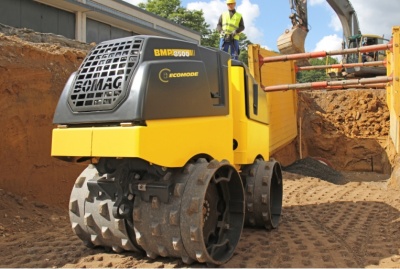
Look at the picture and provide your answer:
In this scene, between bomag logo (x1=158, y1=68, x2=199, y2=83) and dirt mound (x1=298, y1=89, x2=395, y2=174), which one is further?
dirt mound (x1=298, y1=89, x2=395, y2=174)

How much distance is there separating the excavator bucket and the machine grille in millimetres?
8997

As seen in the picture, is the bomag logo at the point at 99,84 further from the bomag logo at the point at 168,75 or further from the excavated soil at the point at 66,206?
the excavated soil at the point at 66,206

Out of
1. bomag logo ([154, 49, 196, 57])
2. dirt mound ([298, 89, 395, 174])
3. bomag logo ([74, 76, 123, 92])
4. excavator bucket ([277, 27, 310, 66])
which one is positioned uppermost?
excavator bucket ([277, 27, 310, 66])

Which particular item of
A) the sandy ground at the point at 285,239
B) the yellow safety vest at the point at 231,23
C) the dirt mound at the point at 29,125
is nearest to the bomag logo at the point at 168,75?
the sandy ground at the point at 285,239

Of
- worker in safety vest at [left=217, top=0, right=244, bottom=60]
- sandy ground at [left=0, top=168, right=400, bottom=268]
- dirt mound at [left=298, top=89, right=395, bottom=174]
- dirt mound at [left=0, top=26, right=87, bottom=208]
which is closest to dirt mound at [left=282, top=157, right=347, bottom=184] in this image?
dirt mound at [left=298, top=89, right=395, bottom=174]

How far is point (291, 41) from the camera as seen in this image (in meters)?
11.9

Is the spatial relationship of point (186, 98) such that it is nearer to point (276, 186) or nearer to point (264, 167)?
point (264, 167)

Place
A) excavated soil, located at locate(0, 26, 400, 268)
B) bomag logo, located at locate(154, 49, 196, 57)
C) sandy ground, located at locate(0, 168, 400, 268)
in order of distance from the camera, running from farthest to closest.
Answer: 1. excavated soil, located at locate(0, 26, 400, 268)
2. sandy ground, located at locate(0, 168, 400, 268)
3. bomag logo, located at locate(154, 49, 196, 57)

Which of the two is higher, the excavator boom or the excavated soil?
the excavator boom

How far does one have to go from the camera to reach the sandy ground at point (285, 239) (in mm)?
3865

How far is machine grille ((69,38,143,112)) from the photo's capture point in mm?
3357

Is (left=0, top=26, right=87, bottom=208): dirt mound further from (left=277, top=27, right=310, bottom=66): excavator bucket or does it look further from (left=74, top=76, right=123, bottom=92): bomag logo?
(left=277, top=27, right=310, bottom=66): excavator bucket

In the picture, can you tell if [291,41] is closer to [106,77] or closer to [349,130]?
[349,130]

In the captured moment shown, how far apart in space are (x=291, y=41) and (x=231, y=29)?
4561 millimetres
